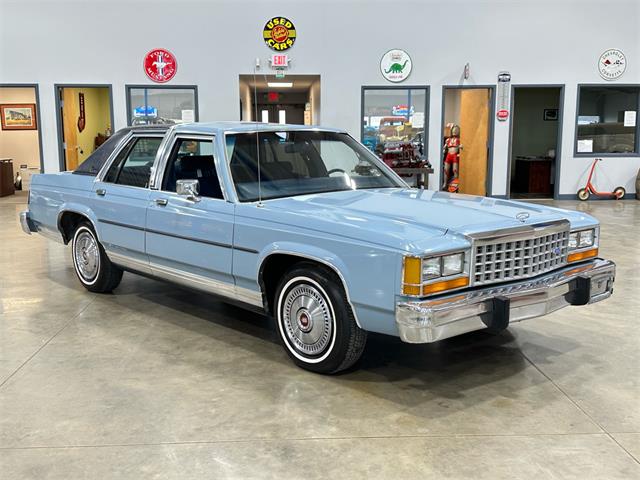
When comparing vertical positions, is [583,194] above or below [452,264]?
below

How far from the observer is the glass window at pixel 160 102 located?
14.9 m

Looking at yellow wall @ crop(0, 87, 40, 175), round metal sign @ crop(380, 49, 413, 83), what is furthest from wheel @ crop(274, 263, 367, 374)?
yellow wall @ crop(0, 87, 40, 175)

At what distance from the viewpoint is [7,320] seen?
17.4 ft

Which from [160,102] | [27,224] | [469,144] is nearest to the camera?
[27,224]

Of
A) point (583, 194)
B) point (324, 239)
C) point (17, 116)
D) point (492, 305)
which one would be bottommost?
point (583, 194)

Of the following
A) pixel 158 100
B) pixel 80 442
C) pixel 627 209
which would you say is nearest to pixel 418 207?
pixel 80 442

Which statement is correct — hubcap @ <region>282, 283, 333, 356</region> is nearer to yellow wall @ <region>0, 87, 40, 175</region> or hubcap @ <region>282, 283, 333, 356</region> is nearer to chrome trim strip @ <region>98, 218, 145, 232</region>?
chrome trim strip @ <region>98, 218, 145, 232</region>

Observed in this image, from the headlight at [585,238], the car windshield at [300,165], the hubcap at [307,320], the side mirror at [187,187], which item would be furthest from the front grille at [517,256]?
the side mirror at [187,187]

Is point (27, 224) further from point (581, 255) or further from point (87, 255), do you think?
point (581, 255)

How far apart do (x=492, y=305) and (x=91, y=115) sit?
18.2m

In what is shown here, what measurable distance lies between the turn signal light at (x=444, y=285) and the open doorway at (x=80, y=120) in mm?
11703

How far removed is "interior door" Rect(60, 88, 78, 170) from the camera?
1551cm

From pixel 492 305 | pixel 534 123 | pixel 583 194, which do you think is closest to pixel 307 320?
pixel 492 305

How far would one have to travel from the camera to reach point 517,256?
151 inches
